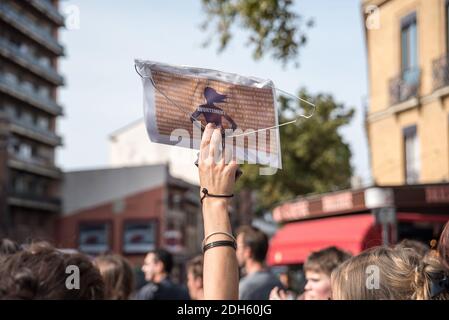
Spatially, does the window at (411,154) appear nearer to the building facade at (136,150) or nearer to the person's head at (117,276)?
the person's head at (117,276)

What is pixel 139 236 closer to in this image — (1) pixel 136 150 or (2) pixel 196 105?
(1) pixel 136 150

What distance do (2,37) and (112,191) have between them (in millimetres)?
12810

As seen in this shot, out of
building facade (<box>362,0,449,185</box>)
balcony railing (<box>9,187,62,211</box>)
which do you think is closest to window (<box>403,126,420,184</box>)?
building facade (<box>362,0,449,185</box>)

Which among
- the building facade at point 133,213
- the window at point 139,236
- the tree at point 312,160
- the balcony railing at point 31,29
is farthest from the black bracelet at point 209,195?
the window at point 139,236

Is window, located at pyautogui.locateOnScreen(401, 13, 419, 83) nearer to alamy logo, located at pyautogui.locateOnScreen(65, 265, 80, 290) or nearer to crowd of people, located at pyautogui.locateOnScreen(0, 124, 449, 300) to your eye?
crowd of people, located at pyautogui.locateOnScreen(0, 124, 449, 300)

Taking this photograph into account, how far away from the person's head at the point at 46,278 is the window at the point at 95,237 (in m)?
52.3

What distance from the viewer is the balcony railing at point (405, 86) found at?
15.0 metres

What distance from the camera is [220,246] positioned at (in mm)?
2152

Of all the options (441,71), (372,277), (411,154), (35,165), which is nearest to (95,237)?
(35,165)

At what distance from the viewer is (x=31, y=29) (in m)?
51.7

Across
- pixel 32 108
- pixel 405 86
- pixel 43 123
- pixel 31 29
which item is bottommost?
pixel 405 86

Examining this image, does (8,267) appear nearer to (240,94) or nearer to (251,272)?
(240,94)

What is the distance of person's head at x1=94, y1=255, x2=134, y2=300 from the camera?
4.76 m

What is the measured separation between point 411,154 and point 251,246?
10.7m
